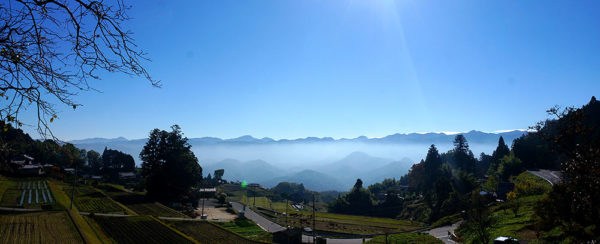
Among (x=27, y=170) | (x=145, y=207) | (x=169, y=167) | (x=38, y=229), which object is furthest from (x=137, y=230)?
(x=27, y=170)

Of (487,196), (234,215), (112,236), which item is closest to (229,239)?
(112,236)

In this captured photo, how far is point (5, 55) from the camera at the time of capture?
476 cm

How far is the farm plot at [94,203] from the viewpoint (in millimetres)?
37350

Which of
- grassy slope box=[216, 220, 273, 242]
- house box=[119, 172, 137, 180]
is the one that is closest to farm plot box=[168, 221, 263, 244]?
grassy slope box=[216, 220, 273, 242]

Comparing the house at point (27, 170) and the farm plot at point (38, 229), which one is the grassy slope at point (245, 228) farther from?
the house at point (27, 170)

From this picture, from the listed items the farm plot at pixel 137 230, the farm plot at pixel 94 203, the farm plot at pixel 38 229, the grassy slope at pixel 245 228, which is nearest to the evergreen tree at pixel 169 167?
the farm plot at pixel 94 203

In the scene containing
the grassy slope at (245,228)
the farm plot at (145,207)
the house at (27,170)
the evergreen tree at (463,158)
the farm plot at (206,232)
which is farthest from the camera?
the evergreen tree at (463,158)

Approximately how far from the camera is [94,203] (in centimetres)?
4119

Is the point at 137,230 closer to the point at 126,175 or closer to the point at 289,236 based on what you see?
the point at 289,236

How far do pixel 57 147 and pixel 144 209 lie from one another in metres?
42.8

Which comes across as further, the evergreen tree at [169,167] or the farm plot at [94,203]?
the evergreen tree at [169,167]

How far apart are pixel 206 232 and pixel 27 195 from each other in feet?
89.3

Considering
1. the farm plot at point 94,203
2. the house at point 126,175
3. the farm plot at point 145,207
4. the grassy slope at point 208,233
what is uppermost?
the house at point 126,175

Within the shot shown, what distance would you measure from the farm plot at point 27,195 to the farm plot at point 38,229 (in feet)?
31.8
